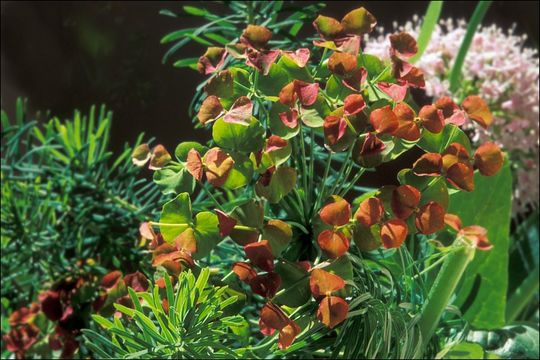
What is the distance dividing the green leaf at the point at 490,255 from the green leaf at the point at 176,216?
21 cm

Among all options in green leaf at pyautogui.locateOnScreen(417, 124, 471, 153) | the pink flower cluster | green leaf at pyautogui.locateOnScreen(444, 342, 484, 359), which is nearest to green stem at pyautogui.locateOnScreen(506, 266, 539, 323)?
the pink flower cluster

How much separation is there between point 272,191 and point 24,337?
8.1 inches

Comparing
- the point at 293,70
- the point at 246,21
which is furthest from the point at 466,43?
the point at 293,70

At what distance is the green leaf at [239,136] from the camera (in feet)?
0.80

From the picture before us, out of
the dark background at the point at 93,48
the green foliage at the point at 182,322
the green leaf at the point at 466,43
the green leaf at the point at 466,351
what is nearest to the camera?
the green foliage at the point at 182,322

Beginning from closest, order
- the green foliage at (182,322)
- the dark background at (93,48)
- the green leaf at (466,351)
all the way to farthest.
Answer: the green foliage at (182,322) → the green leaf at (466,351) → the dark background at (93,48)

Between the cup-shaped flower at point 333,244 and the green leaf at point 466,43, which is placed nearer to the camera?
the cup-shaped flower at point 333,244

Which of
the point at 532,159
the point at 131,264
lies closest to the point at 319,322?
the point at 131,264

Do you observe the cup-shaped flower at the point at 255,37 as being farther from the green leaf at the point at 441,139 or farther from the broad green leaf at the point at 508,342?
the broad green leaf at the point at 508,342

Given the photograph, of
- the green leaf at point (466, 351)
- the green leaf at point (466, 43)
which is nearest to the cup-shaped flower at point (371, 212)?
the green leaf at point (466, 351)

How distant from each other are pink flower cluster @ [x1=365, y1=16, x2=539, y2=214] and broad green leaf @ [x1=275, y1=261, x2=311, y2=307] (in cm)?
30

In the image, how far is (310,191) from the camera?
279 millimetres

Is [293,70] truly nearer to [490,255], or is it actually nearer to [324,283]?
[324,283]

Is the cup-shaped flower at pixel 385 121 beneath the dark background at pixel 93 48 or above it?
above
